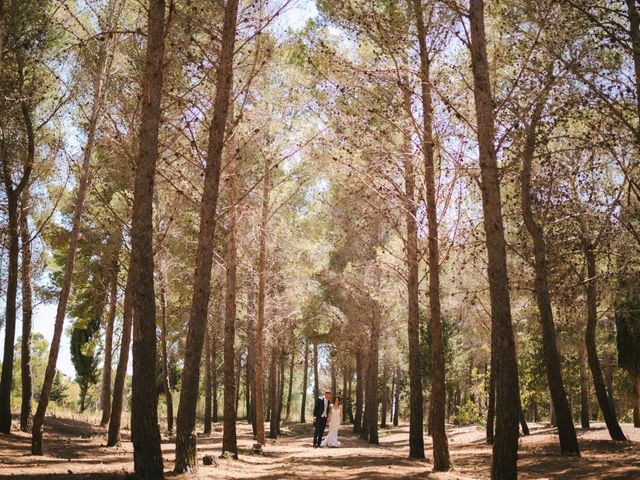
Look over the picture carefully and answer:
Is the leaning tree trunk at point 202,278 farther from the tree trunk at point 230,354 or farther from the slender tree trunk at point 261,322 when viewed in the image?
the slender tree trunk at point 261,322

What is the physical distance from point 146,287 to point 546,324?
30.3ft

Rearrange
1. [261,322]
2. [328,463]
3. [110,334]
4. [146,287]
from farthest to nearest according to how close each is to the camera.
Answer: [110,334] → [261,322] → [328,463] → [146,287]

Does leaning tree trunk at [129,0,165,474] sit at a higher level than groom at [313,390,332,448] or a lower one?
higher

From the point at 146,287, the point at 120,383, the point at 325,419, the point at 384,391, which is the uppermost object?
the point at 146,287

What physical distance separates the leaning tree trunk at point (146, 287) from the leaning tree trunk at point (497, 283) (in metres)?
4.08

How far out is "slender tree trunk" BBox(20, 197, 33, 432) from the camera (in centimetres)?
1598

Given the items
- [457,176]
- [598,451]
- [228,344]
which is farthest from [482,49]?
[598,451]

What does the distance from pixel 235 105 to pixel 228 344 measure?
17.8 ft

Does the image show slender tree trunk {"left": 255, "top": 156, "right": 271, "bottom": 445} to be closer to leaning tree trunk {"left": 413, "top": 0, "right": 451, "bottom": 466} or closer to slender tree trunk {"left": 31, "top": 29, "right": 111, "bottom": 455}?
slender tree trunk {"left": 31, "top": 29, "right": 111, "bottom": 455}

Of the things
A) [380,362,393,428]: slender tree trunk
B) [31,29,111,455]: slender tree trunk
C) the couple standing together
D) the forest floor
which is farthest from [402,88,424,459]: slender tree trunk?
[380,362,393,428]: slender tree trunk

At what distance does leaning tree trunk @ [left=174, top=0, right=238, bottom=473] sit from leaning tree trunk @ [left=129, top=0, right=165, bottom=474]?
4.14 feet

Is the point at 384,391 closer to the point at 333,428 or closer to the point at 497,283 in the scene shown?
the point at 333,428

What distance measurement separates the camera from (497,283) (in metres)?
7.58

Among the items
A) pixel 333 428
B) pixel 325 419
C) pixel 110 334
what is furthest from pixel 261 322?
pixel 110 334
